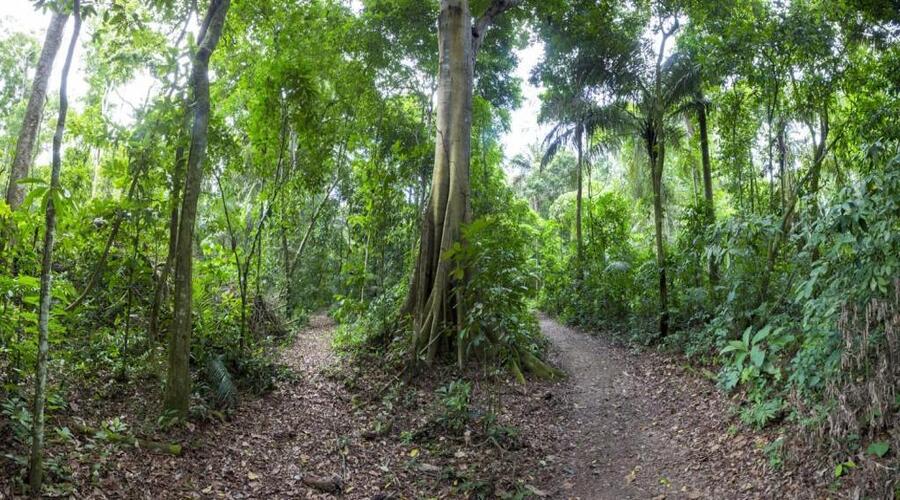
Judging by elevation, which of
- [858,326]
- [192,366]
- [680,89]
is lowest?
[192,366]

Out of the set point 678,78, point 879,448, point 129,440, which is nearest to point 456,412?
point 129,440

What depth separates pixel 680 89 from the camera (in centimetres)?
1231

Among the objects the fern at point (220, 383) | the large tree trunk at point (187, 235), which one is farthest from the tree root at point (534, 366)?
the large tree trunk at point (187, 235)

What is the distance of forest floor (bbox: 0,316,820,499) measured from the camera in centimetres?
446

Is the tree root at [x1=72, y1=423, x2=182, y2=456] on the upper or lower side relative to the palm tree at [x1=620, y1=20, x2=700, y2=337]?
lower

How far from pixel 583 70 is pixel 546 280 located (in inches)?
306

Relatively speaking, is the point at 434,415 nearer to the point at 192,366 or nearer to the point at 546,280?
the point at 192,366

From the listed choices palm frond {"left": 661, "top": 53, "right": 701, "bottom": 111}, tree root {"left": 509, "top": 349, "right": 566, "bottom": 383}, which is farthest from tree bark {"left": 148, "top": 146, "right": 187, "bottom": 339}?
palm frond {"left": 661, "top": 53, "right": 701, "bottom": 111}

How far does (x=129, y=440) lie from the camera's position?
4.57 meters

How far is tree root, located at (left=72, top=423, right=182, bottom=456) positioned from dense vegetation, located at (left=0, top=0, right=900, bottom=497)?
0.33 meters

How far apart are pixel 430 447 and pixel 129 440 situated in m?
2.86

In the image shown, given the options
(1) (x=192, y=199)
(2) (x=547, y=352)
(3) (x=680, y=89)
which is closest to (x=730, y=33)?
(3) (x=680, y=89)

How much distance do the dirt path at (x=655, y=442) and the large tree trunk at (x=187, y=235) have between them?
389cm

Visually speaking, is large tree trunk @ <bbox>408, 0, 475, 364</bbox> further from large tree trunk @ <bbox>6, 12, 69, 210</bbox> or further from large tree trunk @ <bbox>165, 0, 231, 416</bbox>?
large tree trunk @ <bbox>6, 12, 69, 210</bbox>
